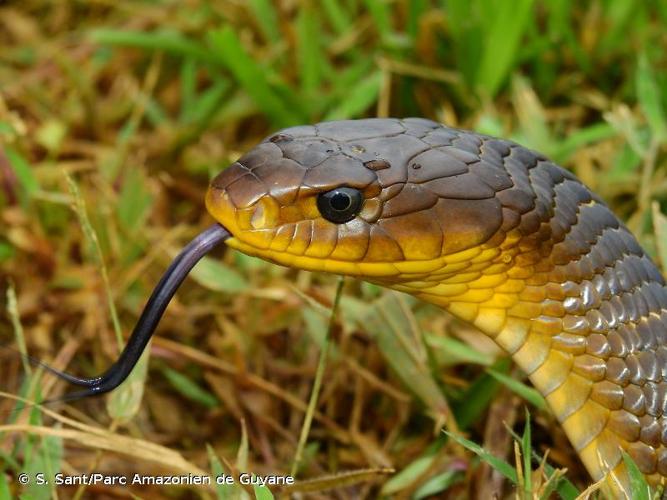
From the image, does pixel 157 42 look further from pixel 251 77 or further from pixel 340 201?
pixel 340 201

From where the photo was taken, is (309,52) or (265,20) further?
(265,20)

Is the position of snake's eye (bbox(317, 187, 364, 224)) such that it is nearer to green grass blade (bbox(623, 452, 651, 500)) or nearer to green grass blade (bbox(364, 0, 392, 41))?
green grass blade (bbox(623, 452, 651, 500))

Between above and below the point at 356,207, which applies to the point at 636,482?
below

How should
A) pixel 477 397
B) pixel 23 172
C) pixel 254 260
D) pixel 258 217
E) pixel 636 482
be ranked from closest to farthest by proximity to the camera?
1. pixel 636 482
2. pixel 258 217
3. pixel 477 397
4. pixel 254 260
5. pixel 23 172

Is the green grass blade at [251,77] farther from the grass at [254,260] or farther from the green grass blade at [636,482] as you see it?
the green grass blade at [636,482]

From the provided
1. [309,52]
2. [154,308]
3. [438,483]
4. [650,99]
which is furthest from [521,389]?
[309,52]

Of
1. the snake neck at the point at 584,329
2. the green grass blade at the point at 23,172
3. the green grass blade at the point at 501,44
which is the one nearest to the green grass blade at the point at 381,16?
the green grass blade at the point at 501,44

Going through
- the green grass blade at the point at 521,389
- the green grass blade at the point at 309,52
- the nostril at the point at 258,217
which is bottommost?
the green grass blade at the point at 521,389

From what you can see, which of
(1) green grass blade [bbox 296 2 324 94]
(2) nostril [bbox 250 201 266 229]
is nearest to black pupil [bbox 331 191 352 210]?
(2) nostril [bbox 250 201 266 229]

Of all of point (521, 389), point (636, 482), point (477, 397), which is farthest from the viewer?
point (477, 397)
